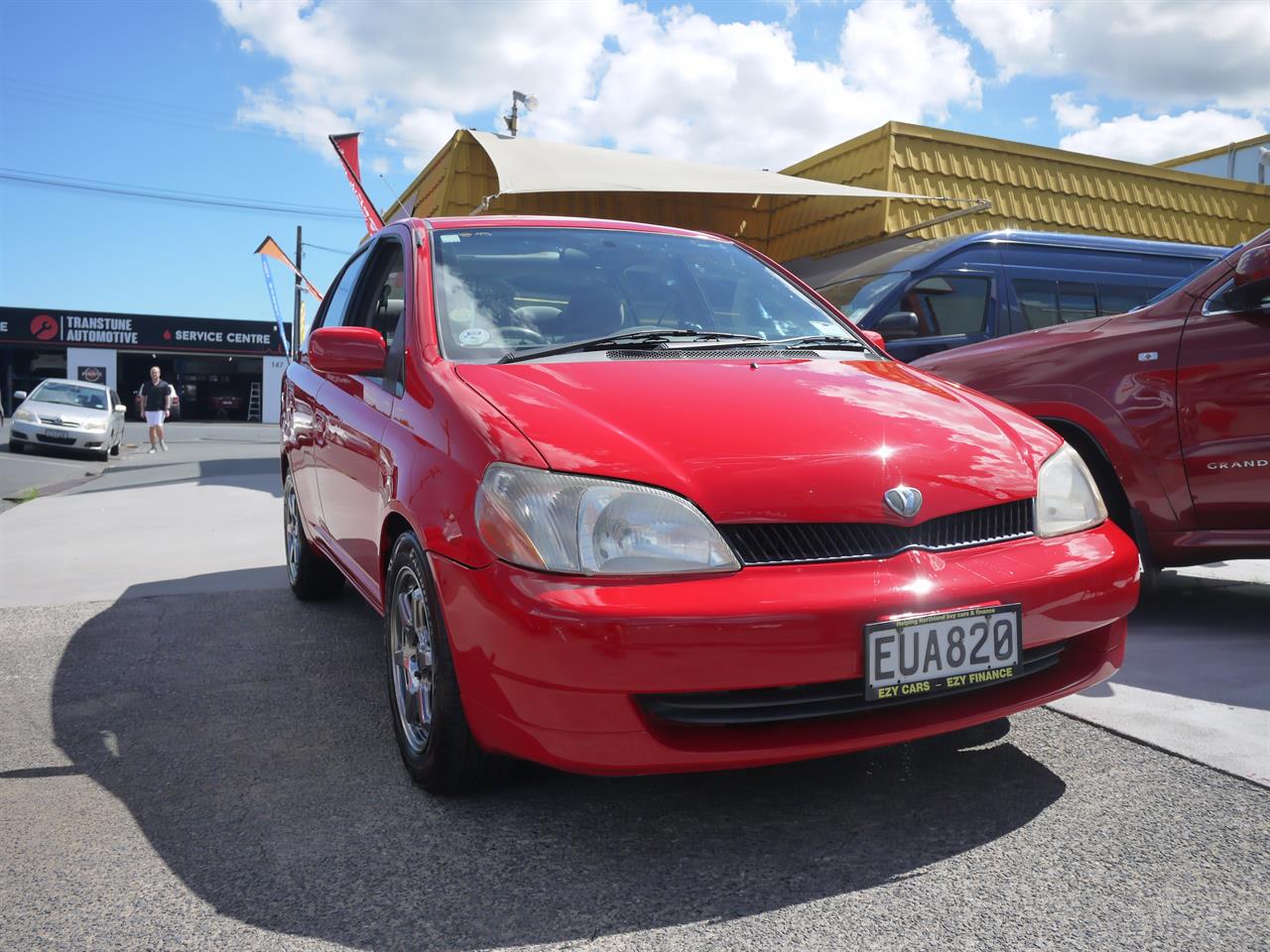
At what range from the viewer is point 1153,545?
414 cm

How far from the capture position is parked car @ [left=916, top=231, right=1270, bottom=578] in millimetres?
3844

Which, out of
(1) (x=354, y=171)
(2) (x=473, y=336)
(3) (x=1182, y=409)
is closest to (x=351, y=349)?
(2) (x=473, y=336)

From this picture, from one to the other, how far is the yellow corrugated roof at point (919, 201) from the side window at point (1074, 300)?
2.58 m

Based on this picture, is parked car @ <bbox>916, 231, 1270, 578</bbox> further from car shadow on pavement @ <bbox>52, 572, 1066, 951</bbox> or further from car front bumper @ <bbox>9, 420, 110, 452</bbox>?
car front bumper @ <bbox>9, 420, 110, 452</bbox>

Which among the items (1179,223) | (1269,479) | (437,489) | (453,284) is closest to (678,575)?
(437,489)

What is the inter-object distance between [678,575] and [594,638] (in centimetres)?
22

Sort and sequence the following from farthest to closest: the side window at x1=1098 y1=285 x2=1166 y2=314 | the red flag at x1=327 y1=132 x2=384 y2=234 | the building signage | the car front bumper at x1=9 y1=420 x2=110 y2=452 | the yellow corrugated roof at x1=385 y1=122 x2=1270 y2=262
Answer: the building signage → the car front bumper at x1=9 y1=420 x2=110 y2=452 → the red flag at x1=327 y1=132 x2=384 y2=234 → the yellow corrugated roof at x1=385 y1=122 x2=1270 y2=262 → the side window at x1=1098 y1=285 x2=1166 y2=314

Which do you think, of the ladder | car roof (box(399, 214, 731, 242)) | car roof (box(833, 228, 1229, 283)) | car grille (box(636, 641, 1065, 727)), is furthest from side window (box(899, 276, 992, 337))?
the ladder

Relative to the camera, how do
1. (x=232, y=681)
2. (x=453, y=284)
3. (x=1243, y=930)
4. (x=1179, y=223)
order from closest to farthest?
1. (x=1243, y=930)
2. (x=453, y=284)
3. (x=232, y=681)
4. (x=1179, y=223)

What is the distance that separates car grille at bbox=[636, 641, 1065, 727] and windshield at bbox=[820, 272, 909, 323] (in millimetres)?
5298

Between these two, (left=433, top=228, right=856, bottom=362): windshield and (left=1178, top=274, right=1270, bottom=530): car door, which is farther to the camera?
(left=1178, top=274, right=1270, bottom=530): car door

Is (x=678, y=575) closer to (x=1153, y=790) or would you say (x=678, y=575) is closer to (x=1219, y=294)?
(x=1153, y=790)

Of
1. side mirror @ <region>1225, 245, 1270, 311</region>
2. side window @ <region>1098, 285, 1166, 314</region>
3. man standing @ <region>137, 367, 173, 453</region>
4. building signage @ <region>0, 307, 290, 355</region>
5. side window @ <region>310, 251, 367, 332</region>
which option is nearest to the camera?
side mirror @ <region>1225, 245, 1270, 311</region>

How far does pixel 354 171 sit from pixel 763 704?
13037 mm
